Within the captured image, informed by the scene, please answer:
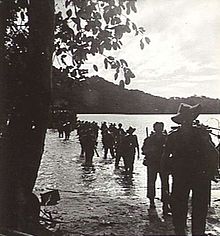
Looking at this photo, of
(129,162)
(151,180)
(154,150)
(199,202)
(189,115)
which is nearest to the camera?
(189,115)

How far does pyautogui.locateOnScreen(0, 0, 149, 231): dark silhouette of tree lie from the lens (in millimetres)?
7027

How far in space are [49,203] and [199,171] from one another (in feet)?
9.12

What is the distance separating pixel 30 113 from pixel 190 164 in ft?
8.75

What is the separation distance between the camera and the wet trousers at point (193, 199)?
5703mm

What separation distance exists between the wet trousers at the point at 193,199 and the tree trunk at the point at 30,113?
7.46ft

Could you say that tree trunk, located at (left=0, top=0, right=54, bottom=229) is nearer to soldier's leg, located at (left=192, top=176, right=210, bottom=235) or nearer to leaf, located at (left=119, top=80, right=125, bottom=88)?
leaf, located at (left=119, top=80, right=125, bottom=88)

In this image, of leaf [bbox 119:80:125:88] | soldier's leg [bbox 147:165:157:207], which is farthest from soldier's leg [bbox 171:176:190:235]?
soldier's leg [bbox 147:165:157:207]

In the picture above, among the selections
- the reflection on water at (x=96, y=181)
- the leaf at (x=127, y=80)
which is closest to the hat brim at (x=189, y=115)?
the leaf at (x=127, y=80)

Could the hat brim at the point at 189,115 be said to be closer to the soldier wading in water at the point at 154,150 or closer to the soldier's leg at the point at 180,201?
the soldier's leg at the point at 180,201

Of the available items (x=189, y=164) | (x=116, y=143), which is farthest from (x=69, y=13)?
(x=116, y=143)

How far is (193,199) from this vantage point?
580 cm

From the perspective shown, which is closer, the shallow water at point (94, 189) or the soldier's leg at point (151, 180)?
the shallow water at point (94, 189)

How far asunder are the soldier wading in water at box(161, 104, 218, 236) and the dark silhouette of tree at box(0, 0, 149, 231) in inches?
67.9

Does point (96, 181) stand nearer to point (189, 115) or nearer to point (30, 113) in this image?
point (30, 113)
